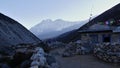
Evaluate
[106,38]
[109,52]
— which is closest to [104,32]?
[106,38]

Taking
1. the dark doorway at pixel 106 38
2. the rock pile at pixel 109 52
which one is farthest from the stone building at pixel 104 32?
the rock pile at pixel 109 52

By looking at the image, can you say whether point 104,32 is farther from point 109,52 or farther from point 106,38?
point 109,52

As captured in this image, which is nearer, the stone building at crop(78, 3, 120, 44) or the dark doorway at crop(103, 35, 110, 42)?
the stone building at crop(78, 3, 120, 44)

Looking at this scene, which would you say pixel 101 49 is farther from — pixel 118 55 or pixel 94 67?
pixel 94 67

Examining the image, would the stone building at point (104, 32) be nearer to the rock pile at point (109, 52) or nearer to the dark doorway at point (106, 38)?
the dark doorway at point (106, 38)

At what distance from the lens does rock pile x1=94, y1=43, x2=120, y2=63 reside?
17.0 m

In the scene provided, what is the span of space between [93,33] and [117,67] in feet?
50.7

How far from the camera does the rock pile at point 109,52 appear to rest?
17047 millimetres

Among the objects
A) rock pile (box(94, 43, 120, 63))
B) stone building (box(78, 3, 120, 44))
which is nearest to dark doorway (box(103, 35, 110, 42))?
stone building (box(78, 3, 120, 44))

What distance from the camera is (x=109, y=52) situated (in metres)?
17.8

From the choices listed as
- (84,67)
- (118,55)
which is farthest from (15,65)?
(118,55)

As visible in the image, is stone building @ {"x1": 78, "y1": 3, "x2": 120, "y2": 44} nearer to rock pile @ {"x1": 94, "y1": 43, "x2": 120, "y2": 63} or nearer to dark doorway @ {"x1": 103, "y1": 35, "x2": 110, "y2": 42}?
dark doorway @ {"x1": 103, "y1": 35, "x2": 110, "y2": 42}

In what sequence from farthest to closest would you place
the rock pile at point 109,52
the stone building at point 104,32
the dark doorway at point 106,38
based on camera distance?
the dark doorway at point 106,38
the stone building at point 104,32
the rock pile at point 109,52

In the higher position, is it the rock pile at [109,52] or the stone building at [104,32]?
the stone building at [104,32]
